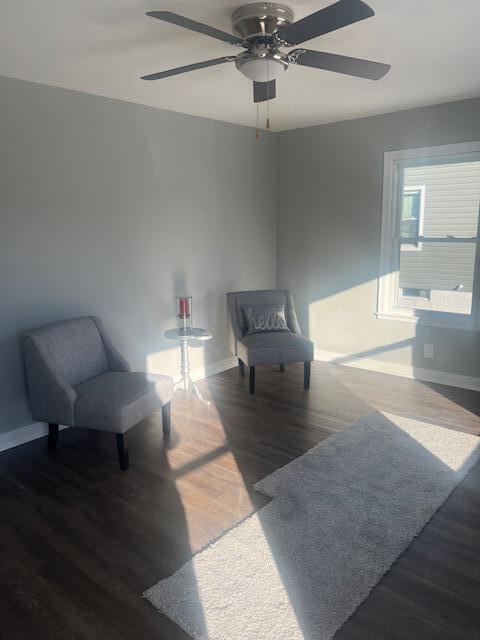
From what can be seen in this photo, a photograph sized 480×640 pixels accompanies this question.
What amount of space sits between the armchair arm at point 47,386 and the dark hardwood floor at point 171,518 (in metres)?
0.32

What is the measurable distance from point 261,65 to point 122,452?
88.7 inches

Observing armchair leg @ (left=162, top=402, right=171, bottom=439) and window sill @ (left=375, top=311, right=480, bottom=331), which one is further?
window sill @ (left=375, top=311, right=480, bottom=331)

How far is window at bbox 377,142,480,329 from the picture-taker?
418 centimetres

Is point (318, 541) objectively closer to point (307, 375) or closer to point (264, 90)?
point (307, 375)

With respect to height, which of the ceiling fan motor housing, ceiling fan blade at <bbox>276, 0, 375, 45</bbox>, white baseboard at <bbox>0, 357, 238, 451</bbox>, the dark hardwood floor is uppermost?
the ceiling fan motor housing

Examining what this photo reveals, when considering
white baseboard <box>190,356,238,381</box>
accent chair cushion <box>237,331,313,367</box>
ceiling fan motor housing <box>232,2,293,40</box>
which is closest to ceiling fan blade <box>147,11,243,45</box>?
ceiling fan motor housing <box>232,2,293,40</box>

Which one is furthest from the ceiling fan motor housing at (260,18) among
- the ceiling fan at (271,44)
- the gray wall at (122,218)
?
the gray wall at (122,218)

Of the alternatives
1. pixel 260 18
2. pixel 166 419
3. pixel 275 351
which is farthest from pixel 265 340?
pixel 260 18

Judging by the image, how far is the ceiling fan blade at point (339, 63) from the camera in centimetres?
225

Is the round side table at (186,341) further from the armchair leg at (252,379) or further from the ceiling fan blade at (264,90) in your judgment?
the ceiling fan blade at (264,90)

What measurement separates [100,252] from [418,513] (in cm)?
277

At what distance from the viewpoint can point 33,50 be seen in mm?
2621

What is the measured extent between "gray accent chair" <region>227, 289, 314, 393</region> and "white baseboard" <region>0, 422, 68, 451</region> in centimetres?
172

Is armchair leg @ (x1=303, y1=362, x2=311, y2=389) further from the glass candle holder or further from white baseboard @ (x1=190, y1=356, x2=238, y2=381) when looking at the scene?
the glass candle holder
